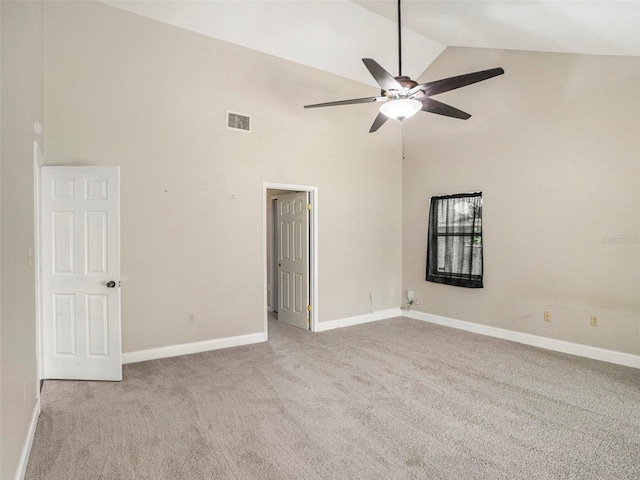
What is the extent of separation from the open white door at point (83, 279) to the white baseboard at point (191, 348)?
463mm

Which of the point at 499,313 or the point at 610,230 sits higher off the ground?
the point at 610,230

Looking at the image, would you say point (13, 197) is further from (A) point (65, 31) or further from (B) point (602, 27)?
(B) point (602, 27)

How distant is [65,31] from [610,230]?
6.05m

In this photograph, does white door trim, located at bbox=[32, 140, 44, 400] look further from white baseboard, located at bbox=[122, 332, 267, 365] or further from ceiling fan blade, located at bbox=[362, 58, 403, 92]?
ceiling fan blade, located at bbox=[362, 58, 403, 92]

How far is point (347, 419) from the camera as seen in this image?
2770 mm

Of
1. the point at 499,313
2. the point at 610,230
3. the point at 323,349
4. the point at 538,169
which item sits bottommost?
the point at 323,349

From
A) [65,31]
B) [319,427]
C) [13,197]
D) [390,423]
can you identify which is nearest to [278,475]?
[319,427]

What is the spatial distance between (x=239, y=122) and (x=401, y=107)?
7.63 ft

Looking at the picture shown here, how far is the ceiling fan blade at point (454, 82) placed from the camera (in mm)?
2743

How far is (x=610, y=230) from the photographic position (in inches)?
158

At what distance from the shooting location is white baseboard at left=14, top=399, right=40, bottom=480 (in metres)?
2.03

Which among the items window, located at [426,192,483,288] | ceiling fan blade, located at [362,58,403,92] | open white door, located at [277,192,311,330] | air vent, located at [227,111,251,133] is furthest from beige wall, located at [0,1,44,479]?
window, located at [426,192,483,288]

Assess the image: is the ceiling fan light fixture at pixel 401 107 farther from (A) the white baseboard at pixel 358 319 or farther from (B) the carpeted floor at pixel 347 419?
(A) the white baseboard at pixel 358 319

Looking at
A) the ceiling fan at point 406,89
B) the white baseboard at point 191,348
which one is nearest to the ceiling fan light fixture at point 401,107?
the ceiling fan at point 406,89
